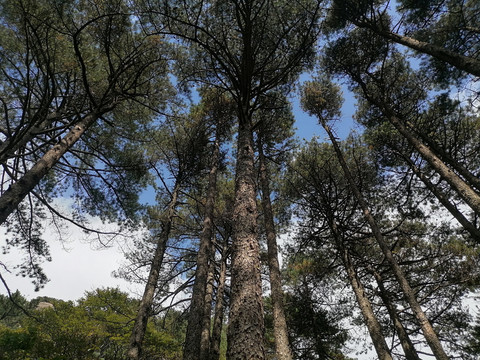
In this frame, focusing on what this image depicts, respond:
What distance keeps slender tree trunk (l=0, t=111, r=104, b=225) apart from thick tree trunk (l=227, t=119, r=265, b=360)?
11.9 ft

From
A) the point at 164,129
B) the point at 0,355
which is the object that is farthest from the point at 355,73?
the point at 0,355

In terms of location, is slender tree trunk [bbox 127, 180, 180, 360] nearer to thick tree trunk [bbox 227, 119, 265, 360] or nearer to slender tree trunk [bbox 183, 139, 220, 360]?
slender tree trunk [bbox 183, 139, 220, 360]

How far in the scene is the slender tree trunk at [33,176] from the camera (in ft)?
12.4

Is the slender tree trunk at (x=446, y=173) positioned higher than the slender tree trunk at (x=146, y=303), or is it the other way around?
the slender tree trunk at (x=446, y=173)

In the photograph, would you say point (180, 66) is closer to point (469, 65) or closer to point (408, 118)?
point (469, 65)

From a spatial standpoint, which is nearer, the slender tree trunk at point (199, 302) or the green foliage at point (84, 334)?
the slender tree trunk at point (199, 302)

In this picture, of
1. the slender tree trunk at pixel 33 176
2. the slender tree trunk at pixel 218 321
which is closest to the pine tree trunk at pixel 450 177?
the slender tree trunk at pixel 218 321

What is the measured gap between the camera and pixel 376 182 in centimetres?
952

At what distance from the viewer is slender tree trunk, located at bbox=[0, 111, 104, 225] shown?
3777 mm

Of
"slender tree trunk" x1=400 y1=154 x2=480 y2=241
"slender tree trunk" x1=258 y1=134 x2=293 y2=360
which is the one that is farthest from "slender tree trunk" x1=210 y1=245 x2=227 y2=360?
"slender tree trunk" x1=400 y1=154 x2=480 y2=241

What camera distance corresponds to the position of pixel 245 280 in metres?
2.59

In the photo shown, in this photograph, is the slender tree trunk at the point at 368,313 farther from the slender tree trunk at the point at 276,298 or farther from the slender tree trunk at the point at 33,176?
the slender tree trunk at the point at 33,176

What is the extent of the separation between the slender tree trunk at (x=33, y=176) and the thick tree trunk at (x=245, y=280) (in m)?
3.62

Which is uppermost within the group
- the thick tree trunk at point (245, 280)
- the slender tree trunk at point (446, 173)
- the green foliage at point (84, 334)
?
the slender tree trunk at point (446, 173)
